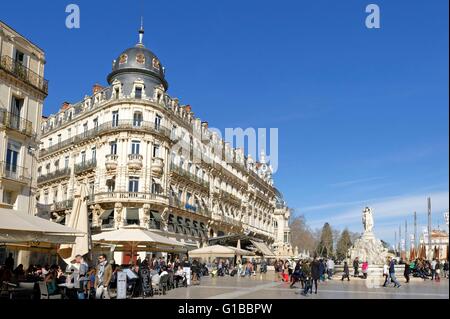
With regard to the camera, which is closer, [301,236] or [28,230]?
[28,230]

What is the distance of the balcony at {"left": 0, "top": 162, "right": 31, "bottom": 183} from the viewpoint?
24.0 m

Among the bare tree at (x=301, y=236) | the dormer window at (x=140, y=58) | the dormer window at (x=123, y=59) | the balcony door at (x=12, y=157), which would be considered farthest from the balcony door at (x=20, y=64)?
the bare tree at (x=301, y=236)

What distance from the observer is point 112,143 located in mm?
40094

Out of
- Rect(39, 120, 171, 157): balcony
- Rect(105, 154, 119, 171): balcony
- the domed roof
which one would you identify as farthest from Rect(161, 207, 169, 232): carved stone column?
the domed roof

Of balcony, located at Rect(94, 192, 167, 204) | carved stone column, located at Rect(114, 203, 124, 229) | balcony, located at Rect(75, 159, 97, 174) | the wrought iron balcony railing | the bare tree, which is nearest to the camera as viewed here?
carved stone column, located at Rect(114, 203, 124, 229)

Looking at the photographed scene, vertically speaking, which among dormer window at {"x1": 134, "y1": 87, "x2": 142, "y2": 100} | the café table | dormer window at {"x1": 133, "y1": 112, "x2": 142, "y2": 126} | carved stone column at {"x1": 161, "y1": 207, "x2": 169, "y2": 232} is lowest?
the café table

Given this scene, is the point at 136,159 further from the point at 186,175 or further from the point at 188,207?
the point at 188,207

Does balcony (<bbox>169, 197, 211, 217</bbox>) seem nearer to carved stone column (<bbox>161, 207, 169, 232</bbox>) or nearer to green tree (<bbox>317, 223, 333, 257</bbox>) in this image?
carved stone column (<bbox>161, 207, 169, 232</bbox>)

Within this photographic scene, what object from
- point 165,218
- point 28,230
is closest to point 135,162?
point 165,218

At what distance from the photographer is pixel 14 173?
2481 cm

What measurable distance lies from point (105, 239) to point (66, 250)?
1762mm

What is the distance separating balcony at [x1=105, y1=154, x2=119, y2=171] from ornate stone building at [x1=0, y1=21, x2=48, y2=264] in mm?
12342

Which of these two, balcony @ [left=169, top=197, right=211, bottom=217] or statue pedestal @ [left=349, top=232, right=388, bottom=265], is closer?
statue pedestal @ [left=349, top=232, right=388, bottom=265]

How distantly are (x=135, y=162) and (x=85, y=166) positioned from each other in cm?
589
